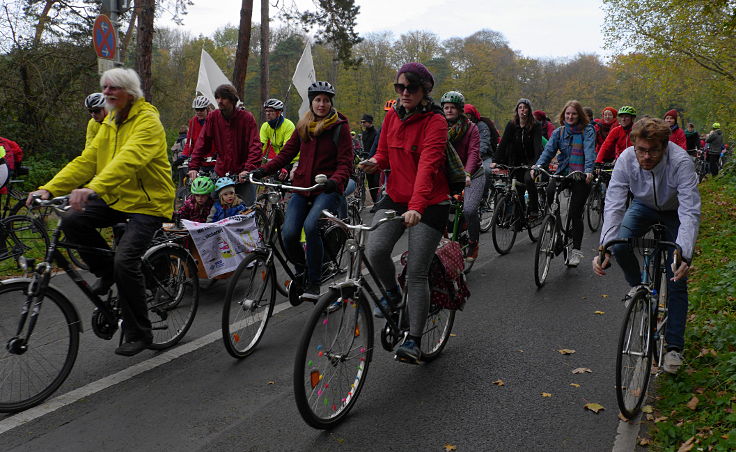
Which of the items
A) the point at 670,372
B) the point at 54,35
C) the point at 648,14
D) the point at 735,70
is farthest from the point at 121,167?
the point at 648,14

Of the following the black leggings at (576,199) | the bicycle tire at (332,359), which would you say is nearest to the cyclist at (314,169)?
the bicycle tire at (332,359)

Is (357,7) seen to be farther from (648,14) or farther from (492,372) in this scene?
(492,372)

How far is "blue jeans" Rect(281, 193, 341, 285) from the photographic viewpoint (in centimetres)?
529

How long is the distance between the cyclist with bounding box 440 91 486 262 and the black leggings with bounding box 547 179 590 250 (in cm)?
94

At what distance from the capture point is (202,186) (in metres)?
6.48

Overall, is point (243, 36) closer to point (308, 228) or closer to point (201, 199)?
point (201, 199)

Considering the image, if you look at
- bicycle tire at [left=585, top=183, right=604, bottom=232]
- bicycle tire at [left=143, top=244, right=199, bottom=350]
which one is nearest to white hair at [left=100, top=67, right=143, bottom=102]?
bicycle tire at [left=143, top=244, right=199, bottom=350]

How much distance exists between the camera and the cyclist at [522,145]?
29.3 ft

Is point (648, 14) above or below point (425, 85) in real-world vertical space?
above

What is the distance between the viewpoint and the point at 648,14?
21.5m

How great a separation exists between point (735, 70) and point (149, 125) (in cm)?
A: 1965

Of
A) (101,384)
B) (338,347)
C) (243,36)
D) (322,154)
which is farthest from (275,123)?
(243,36)

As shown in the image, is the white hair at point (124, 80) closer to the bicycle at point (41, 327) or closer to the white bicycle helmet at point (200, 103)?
the bicycle at point (41, 327)

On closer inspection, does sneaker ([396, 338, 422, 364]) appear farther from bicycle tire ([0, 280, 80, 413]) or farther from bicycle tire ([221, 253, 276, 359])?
bicycle tire ([0, 280, 80, 413])
